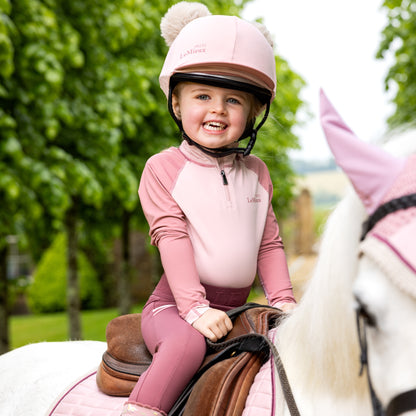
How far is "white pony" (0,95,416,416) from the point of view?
3.13 feet

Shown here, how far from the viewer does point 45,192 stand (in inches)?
187

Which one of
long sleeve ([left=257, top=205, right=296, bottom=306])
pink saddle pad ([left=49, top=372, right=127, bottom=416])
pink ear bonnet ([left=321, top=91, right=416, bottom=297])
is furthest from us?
long sleeve ([left=257, top=205, right=296, bottom=306])

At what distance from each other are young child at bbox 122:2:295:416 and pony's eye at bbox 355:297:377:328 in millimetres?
646

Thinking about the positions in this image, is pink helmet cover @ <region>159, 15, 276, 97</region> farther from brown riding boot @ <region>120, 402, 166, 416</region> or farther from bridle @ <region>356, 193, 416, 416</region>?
brown riding boot @ <region>120, 402, 166, 416</region>

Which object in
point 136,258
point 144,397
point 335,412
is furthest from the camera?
point 136,258

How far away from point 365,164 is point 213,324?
0.79 m

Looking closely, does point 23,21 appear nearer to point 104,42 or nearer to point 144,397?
point 104,42

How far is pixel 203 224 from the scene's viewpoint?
1.72 m

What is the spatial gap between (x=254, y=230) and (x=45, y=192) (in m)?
3.41

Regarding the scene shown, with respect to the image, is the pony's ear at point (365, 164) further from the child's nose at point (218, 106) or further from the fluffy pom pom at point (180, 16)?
the fluffy pom pom at point (180, 16)

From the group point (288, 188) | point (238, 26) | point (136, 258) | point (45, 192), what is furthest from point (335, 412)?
point (136, 258)

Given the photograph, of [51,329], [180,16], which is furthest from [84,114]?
[51,329]

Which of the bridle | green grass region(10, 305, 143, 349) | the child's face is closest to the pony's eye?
the bridle

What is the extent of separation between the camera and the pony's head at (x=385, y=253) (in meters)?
0.93
